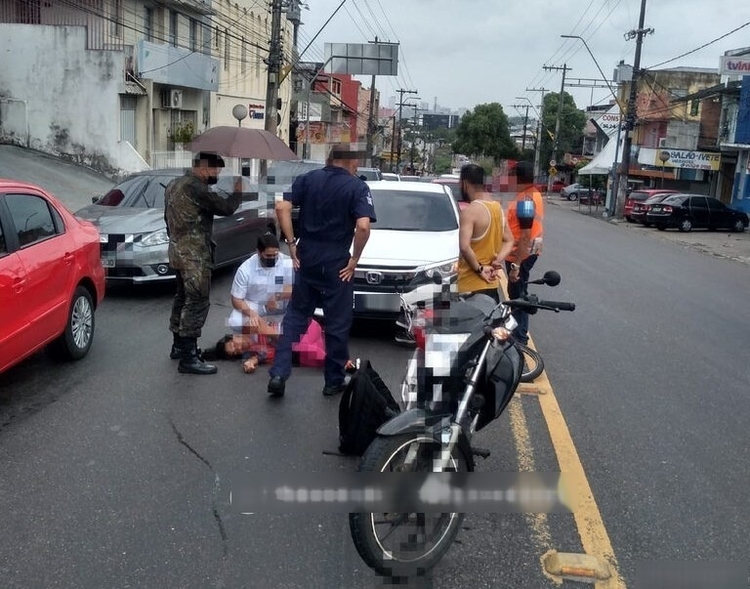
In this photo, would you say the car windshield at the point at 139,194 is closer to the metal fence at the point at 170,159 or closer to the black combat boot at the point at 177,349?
the black combat boot at the point at 177,349

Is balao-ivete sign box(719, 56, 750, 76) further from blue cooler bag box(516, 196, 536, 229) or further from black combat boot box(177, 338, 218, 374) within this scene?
black combat boot box(177, 338, 218, 374)

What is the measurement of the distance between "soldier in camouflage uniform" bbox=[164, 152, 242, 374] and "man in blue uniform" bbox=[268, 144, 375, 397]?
86 centimetres

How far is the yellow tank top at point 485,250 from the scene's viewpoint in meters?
5.90

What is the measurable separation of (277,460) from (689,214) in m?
30.3

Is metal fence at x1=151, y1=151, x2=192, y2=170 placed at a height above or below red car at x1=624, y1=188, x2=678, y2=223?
above

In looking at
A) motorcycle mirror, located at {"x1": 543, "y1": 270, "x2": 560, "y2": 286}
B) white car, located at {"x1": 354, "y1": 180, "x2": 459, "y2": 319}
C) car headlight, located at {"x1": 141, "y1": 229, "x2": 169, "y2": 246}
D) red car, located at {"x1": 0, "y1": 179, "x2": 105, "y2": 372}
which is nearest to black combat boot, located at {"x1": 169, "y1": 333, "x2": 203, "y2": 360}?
red car, located at {"x1": 0, "y1": 179, "x2": 105, "y2": 372}

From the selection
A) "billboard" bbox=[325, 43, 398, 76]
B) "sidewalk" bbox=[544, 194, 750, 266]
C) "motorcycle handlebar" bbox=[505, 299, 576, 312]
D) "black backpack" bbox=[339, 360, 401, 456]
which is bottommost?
"sidewalk" bbox=[544, 194, 750, 266]

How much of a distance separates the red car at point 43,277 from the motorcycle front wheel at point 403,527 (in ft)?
10.3

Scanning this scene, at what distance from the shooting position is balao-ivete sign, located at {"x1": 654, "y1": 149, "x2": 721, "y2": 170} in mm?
40312

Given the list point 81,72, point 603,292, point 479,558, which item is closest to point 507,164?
point 479,558

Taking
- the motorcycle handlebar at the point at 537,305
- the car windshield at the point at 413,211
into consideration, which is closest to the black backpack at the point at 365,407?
the motorcycle handlebar at the point at 537,305

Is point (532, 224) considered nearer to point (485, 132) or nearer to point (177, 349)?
point (177, 349)

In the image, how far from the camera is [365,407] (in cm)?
432

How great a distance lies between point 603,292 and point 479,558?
9.30 meters
